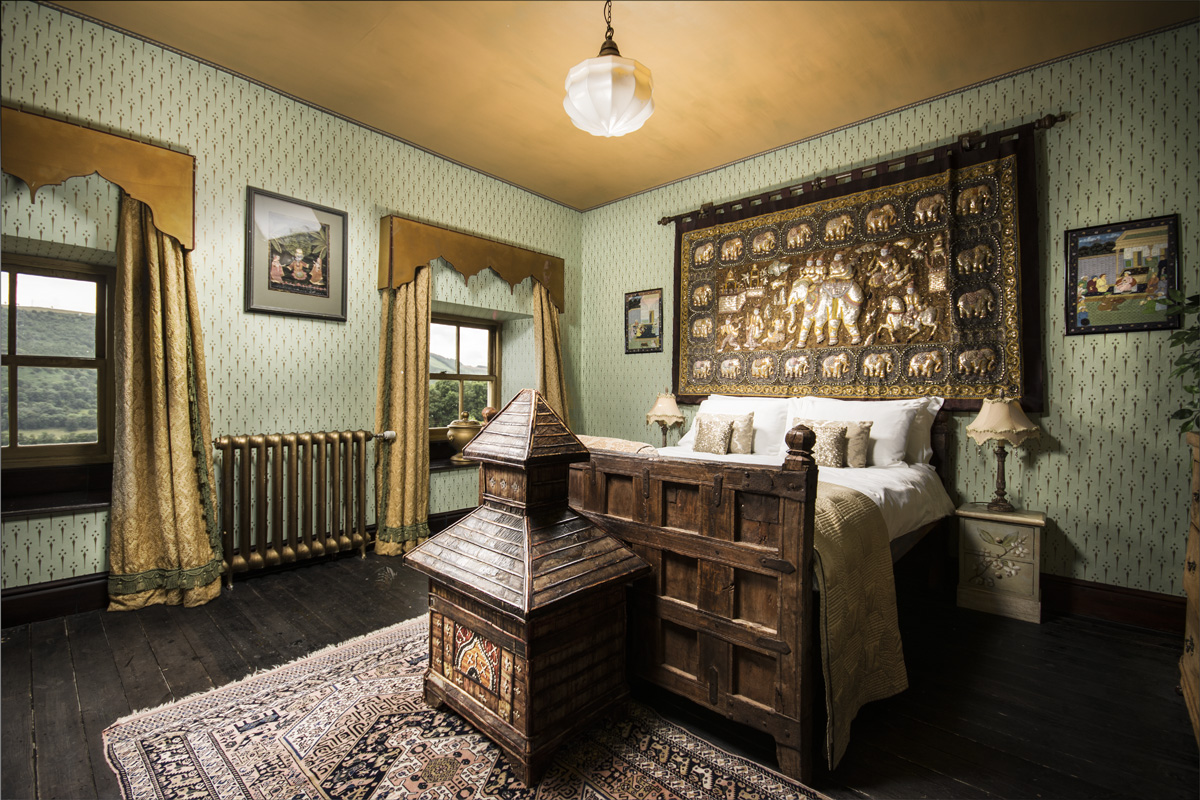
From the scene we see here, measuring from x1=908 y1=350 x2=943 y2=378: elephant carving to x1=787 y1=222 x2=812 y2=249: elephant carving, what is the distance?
1140mm

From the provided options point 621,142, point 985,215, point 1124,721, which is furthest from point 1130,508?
point 621,142

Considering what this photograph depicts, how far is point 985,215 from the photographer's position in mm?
3141

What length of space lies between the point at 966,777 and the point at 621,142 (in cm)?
403

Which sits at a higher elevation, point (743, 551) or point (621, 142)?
point (621, 142)

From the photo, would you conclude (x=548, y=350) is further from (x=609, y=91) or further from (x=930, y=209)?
(x=930, y=209)

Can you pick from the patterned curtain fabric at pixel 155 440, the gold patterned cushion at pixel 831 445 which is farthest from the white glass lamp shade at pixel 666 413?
the patterned curtain fabric at pixel 155 440

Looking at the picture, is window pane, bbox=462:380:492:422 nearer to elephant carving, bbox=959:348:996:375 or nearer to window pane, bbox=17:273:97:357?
window pane, bbox=17:273:97:357

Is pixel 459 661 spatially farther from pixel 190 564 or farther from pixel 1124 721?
pixel 1124 721

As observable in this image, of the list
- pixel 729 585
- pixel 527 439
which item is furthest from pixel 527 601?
pixel 729 585

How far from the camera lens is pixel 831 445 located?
311cm

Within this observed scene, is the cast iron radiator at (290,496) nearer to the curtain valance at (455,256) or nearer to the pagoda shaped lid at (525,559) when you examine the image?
the curtain valance at (455,256)

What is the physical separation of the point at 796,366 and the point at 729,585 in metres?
2.62

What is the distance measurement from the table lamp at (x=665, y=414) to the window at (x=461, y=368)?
4.91 feet

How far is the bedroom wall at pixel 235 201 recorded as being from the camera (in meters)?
2.54
